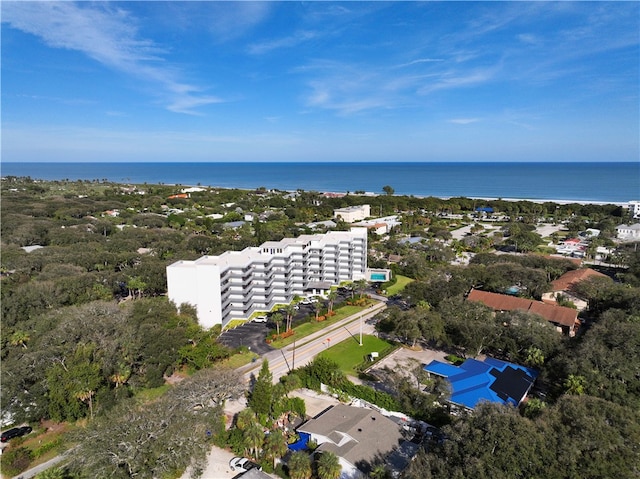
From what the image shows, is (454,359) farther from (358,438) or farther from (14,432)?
(14,432)

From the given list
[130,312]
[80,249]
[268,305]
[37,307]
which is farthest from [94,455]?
[80,249]

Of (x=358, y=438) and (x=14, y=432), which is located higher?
(x=358, y=438)

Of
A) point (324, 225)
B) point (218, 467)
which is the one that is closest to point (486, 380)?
point (218, 467)

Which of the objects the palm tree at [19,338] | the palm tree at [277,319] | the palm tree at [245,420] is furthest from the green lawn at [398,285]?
the palm tree at [19,338]

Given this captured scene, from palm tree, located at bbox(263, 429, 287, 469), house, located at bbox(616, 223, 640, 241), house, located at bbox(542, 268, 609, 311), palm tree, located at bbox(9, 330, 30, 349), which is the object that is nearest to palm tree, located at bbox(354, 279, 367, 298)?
house, located at bbox(542, 268, 609, 311)

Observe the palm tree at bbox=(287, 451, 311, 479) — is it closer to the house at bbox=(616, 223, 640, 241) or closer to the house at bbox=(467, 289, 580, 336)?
the house at bbox=(467, 289, 580, 336)
